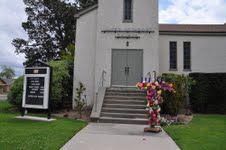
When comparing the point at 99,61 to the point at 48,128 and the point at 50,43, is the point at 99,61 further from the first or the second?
the point at 50,43

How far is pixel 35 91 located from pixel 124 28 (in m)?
6.93

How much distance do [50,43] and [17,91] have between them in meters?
22.3

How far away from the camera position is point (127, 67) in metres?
17.8

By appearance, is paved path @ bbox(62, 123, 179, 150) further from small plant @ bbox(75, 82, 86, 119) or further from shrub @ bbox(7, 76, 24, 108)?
shrub @ bbox(7, 76, 24, 108)

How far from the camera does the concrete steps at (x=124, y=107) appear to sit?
520 inches

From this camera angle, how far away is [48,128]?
35.3 ft

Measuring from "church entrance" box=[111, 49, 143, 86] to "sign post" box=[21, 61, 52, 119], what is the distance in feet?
17.3

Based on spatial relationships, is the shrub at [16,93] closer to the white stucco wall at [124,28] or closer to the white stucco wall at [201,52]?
the white stucco wall at [124,28]

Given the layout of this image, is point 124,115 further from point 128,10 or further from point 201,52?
point 201,52

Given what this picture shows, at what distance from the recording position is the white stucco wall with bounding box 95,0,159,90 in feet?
57.9

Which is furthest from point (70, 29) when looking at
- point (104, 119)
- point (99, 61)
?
point (104, 119)

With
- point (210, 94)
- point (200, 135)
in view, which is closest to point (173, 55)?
point (210, 94)

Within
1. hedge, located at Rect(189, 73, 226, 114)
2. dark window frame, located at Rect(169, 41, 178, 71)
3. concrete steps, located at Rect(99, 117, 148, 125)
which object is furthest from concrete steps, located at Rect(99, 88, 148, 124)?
dark window frame, located at Rect(169, 41, 178, 71)

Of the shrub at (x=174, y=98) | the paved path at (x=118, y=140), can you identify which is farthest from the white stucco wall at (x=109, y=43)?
the paved path at (x=118, y=140)
